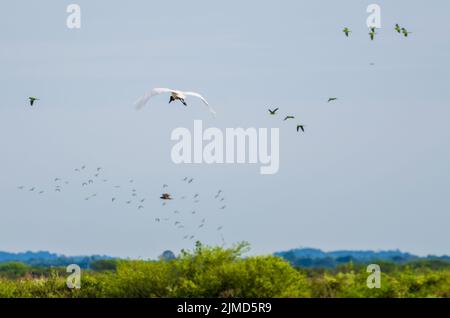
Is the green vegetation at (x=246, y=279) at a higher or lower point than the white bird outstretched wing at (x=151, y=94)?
A: lower

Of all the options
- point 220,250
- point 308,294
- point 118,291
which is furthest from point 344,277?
point 118,291

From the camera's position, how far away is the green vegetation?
1820 inches

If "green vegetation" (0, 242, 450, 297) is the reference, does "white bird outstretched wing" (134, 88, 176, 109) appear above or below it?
above

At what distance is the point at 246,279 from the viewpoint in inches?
1833

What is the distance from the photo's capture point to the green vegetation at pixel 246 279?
4622cm
